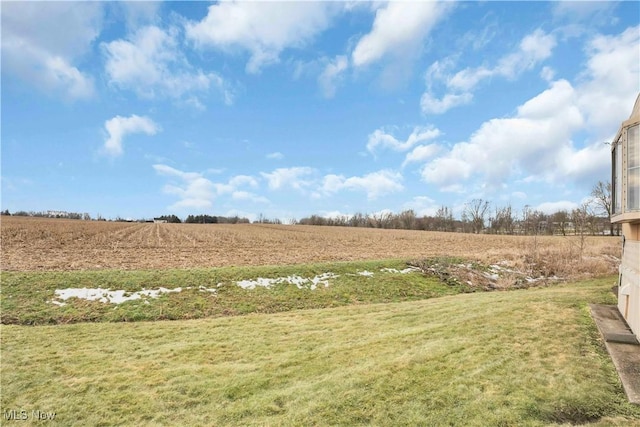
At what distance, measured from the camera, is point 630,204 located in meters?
6.47

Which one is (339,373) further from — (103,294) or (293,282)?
(103,294)

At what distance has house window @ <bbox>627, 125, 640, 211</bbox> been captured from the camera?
615cm

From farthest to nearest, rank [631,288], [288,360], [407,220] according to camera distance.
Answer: [407,220], [631,288], [288,360]

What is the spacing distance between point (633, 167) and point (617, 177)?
151 centimetres

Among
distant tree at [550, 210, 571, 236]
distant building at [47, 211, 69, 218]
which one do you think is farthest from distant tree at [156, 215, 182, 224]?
distant tree at [550, 210, 571, 236]

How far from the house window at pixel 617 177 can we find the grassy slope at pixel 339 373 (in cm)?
257

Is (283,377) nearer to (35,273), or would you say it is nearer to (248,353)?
(248,353)

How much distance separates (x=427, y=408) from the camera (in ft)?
15.3

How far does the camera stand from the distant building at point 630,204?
20.5 ft

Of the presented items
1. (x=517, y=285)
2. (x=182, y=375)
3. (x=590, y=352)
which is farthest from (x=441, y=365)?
(x=517, y=285)

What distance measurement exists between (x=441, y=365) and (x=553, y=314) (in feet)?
12.5

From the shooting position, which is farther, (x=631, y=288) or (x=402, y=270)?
(x=402, y=270)

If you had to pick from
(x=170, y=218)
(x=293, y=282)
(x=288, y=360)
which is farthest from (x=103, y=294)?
(x=170, y=218)

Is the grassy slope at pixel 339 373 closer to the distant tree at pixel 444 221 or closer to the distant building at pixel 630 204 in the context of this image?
the distant building at pixel 630 204
